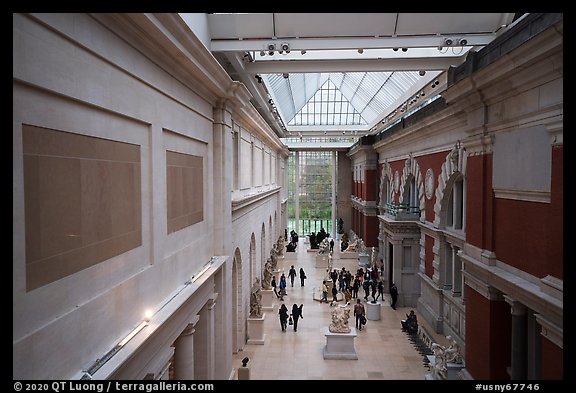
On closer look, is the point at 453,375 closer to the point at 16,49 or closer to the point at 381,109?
the point at 16,49

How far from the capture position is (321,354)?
611 inches

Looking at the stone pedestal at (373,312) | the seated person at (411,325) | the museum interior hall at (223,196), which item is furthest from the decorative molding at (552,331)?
the stone pedestal at (373,312)

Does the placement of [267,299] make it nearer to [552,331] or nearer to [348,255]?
[348,255]

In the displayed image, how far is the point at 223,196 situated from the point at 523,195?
6.66 metres

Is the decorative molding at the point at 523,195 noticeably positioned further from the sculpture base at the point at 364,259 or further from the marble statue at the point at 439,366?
A: the sculpture base at the point at 364,259

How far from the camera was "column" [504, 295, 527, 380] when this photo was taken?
26.4 ft

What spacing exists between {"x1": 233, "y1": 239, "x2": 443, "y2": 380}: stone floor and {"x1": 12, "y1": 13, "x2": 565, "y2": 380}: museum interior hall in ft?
0.31

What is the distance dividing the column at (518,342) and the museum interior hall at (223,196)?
0.11 feet

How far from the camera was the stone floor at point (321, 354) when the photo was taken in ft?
45.6

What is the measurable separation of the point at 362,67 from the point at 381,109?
65.7 feet

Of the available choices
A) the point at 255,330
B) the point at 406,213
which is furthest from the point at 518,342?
the point at 406,213

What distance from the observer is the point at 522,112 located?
7719 millimetres

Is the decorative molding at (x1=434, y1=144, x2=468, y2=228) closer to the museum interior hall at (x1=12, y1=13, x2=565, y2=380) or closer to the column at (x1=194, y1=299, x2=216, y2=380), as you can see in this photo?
the museum interior hall at (x1=12, y1=13, x2=565, y2=380)
